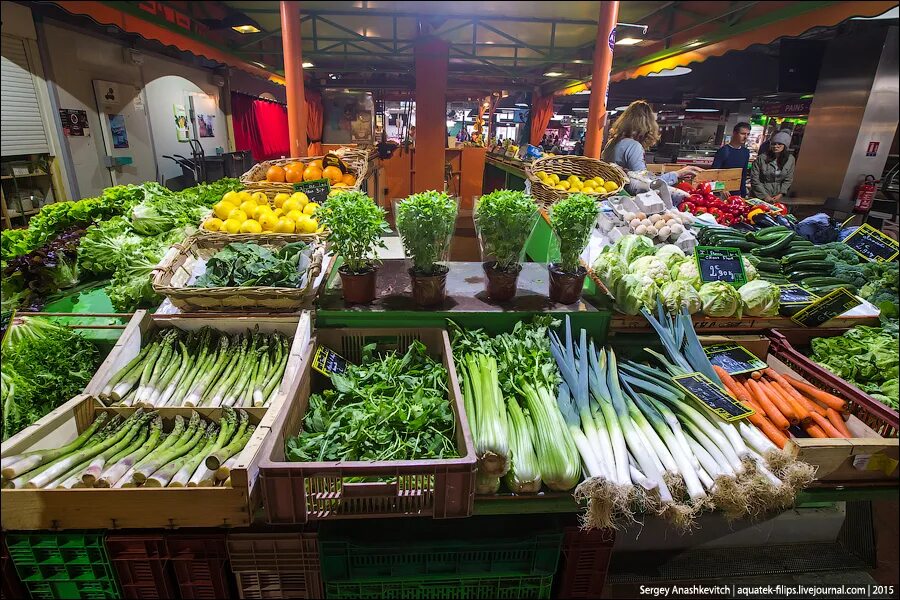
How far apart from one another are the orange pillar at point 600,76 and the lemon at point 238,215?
2.26 meters

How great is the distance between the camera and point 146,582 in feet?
5.90

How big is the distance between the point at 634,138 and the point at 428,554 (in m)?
4.72

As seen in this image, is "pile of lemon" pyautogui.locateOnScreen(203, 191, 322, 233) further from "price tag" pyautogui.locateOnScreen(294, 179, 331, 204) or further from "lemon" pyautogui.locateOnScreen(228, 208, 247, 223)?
"price tag" pyautogui.locateOnScreen(294, 179, 331, 204)

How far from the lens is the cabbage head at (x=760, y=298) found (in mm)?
2488

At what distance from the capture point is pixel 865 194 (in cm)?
498

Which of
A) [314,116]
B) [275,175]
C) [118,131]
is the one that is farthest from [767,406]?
[314,116]

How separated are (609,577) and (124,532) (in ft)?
7.42

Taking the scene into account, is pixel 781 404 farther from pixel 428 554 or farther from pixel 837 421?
pixel 428 554

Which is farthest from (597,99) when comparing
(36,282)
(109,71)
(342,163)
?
(109,71)

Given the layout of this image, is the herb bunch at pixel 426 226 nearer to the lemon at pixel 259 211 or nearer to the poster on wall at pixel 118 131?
the lemon at pixel 259 211

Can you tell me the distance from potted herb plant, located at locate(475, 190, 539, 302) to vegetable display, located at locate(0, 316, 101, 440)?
2.02m

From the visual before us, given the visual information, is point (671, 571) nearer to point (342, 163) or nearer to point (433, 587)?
point (433, 587)

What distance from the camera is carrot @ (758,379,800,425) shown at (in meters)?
2.11

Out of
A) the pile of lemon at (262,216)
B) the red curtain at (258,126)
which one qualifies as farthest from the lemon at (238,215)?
the red curtain at (258,126)
